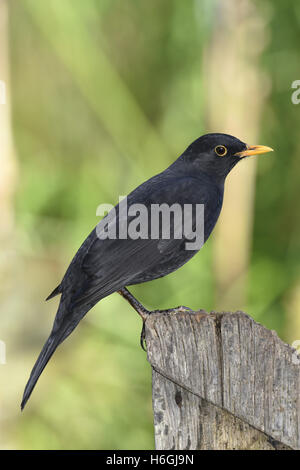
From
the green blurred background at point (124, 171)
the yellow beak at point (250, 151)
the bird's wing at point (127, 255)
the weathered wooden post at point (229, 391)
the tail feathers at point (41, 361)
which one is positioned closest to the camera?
the weathered wooden post at point (229, 391)

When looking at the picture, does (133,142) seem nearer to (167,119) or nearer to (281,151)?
(167,119)

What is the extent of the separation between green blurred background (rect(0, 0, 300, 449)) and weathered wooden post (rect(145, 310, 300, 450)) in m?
3.11

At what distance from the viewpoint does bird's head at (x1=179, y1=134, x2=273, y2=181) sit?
12.2 ft

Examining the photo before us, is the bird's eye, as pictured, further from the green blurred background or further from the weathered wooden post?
the green blurred background

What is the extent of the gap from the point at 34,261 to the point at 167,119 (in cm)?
193

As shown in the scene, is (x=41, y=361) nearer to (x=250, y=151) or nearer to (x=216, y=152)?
(x=216, y=152)

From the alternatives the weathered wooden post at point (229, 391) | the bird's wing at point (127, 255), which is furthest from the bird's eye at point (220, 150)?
the weathered wooden post at point (229, 391)

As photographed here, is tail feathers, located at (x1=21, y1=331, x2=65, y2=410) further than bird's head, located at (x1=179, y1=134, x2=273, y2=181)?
No

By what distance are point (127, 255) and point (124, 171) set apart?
9.72 ft

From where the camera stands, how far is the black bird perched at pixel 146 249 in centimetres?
303

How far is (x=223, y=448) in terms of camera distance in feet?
7.39

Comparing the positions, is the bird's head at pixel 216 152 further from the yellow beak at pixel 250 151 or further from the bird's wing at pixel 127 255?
the bird's wing at pixel 127 255

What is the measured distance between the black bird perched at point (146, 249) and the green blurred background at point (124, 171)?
2.03 metres

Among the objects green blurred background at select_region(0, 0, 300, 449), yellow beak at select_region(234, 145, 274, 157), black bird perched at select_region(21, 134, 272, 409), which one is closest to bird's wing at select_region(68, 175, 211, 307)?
black bird perched at select_region(21, 134, 272, 409)
